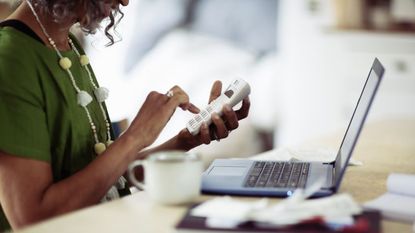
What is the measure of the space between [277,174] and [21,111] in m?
0.48

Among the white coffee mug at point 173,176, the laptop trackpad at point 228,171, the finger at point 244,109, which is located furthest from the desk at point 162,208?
the finger at point 244,109

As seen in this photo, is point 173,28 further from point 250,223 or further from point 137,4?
point 250,223

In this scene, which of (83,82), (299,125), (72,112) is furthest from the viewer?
(299,125)

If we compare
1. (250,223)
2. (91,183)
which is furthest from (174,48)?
(250,223)

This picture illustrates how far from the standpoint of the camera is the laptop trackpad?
1189mm

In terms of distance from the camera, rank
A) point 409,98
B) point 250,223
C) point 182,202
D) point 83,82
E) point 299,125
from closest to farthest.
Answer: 1. point 250,223
2. point 182,202
3. point 83,82
4. point 409,98
5. point 299,125

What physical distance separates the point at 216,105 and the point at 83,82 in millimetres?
289

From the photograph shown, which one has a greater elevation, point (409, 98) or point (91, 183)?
point (91, 183)

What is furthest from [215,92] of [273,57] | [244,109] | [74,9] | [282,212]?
[273,57]

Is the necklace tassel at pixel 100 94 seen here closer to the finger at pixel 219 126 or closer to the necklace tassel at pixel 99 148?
the necklace tassel at pixel 99 148

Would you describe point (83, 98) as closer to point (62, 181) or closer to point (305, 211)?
point (62, 181)

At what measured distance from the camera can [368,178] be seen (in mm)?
1250

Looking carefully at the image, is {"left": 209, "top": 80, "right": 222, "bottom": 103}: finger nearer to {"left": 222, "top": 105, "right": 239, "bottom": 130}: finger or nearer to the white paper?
{"left": 222, "top": 105, "right": 239, "bottom": 130}: finger

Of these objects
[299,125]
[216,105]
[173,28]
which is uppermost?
[216,105]
